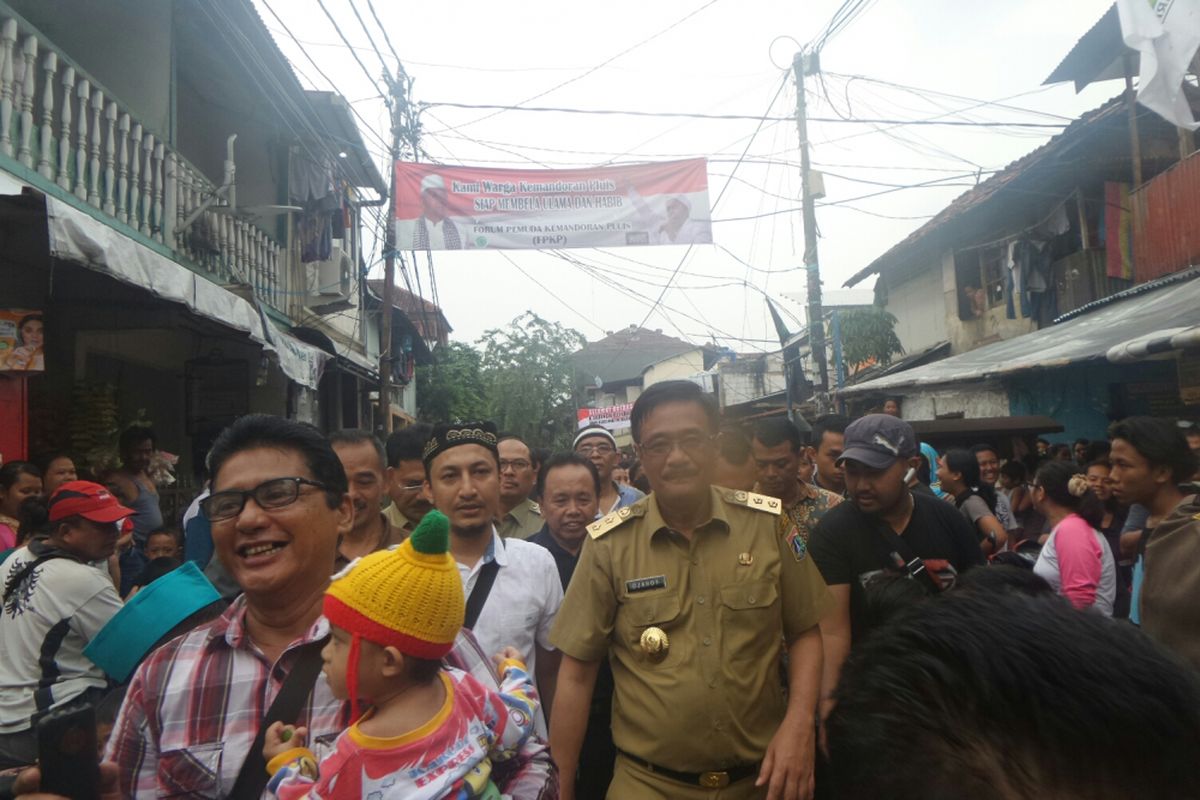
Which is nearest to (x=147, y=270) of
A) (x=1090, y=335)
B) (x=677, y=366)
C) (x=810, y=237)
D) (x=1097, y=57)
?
(x=1090, y=335)

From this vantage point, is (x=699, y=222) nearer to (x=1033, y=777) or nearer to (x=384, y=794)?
(x=384, y=794)

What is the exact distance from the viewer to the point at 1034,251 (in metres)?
13.3

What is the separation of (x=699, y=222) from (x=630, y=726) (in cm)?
824

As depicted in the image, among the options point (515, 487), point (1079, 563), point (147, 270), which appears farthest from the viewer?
point (147, 270)

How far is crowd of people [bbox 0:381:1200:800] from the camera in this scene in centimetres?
72

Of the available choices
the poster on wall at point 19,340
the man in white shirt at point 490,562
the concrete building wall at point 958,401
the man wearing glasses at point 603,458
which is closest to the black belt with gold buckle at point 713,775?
the man in white shirt at point 490,562

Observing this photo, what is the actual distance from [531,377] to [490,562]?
24653 mm

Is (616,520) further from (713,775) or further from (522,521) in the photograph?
(522,521)

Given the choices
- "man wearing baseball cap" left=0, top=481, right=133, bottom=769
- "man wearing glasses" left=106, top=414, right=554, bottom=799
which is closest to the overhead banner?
"man wearing baseball cap" left=0, top=481, right=133, bottom=769

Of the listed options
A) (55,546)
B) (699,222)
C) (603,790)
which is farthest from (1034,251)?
(55,546)

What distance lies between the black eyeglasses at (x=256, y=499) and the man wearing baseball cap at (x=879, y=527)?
6.48 feet

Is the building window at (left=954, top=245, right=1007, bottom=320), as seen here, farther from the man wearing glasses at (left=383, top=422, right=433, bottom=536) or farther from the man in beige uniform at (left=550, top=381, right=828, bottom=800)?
the man in beige uniform at (left=550, top=381, right=828, bottom=800)

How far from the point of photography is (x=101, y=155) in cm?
637

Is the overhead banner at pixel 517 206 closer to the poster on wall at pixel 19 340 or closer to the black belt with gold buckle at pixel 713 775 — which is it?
the poster on wall at pixel 19 340
